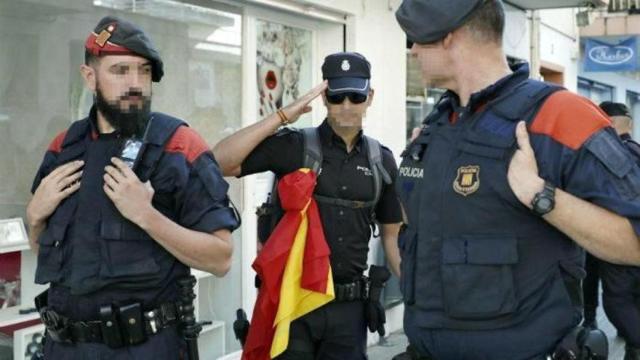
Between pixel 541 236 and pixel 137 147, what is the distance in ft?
4.27

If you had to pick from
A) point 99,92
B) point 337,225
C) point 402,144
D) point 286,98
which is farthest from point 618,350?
point 99,92

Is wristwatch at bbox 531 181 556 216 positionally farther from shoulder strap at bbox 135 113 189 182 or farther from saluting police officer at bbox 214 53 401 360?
saluting police officer at bbox 214 53 401 360

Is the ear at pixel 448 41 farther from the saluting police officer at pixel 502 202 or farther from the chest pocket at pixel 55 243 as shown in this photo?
the chest pocket at pixel 55 243

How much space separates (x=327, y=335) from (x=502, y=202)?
1662 millimetres

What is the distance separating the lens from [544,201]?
6.72 feet

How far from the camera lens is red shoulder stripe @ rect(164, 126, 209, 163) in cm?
267

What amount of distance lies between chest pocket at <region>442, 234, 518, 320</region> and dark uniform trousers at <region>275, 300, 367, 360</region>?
1.47 metres

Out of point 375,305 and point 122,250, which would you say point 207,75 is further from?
point 122,250

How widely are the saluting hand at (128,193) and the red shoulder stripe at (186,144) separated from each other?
217mm

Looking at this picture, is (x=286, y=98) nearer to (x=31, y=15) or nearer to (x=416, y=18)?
(x=31, y=15)

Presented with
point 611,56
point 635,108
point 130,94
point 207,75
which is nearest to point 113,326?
point 130,94

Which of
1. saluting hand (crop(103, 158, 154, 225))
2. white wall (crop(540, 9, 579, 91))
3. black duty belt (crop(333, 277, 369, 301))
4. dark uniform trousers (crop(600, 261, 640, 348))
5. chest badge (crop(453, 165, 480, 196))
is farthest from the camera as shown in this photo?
white wall (crop(540, 9, 579, 91))

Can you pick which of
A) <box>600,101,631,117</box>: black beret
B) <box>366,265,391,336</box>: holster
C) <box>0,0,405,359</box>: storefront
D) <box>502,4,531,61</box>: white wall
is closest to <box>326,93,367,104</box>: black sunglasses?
<box>366,265,391,336</box>: holster

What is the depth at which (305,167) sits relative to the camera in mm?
3654
